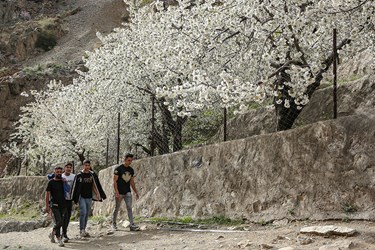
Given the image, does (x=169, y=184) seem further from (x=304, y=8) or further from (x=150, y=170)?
(x=304, y=8)

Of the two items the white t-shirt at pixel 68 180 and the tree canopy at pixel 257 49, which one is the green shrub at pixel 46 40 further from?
the white t-shirt at pixel 68 180

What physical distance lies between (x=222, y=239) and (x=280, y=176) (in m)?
1.75

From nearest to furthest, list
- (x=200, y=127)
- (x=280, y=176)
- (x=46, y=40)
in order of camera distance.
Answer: (x=280, y=176) → (x=200, y=127) → (x=46, y=40)

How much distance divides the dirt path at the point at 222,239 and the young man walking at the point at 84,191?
505mm

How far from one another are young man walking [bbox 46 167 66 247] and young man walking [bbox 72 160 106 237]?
36 cm

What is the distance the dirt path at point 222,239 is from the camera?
7346mm

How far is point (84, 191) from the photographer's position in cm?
1148

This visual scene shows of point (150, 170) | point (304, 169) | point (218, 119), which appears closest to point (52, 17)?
point (218, 119)

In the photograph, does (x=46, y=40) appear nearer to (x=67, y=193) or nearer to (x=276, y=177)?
(x=67, y=193)

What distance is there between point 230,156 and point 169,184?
2271mm

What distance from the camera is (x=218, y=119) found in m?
20.2

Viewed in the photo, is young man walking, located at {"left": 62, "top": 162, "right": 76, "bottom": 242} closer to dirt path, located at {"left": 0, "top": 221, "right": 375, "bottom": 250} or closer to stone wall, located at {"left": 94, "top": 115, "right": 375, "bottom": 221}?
dirt path, located at {"left": 0, "top": 221, "right": 375, "bottom": 250}

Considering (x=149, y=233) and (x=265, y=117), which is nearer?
(x=149, y=233)

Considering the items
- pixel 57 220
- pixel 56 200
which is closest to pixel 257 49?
pixel 56 200
